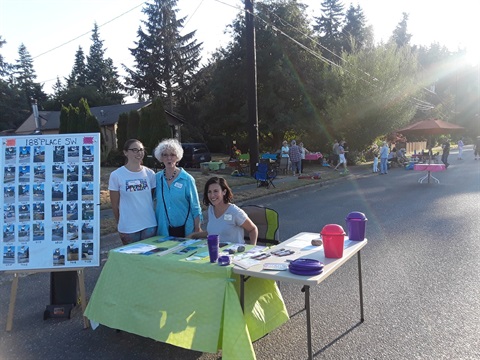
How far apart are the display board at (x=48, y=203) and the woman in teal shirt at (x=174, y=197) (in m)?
0.67

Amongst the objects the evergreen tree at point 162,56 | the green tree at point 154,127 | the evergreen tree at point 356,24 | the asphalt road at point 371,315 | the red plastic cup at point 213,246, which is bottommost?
the asphalt road at point 371,315

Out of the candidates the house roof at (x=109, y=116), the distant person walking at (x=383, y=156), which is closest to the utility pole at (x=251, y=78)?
the distant person walking at (x=383, y=156)

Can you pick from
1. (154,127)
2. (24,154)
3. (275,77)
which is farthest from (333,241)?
(275,77)

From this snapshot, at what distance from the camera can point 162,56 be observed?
151ft

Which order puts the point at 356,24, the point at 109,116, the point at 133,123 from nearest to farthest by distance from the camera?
the point at 133,123 → the point at 109,116 → the point at 356,24

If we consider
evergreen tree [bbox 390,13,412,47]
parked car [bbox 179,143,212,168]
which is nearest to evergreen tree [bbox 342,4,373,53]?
evergreen tree [bbox 390,13,412,47]

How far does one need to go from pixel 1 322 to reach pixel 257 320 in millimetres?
2899

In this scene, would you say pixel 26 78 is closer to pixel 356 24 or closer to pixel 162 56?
pixel 162 56

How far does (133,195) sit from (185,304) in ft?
4.78

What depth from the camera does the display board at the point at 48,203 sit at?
401 centimetres

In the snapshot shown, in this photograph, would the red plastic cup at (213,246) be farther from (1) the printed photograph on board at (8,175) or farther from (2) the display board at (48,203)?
(1) the printed photograph on board at (8,175)

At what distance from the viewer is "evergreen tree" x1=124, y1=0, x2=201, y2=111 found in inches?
1802

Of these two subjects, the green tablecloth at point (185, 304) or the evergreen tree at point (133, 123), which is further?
the evergreen tree at point (133, 123)

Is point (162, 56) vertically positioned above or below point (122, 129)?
above
